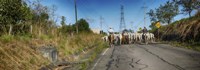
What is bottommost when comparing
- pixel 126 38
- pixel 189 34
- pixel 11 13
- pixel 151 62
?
pixel 151 62

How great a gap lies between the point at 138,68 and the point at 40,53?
5093 mm

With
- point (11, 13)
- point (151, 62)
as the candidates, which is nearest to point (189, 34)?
point (151, 62)

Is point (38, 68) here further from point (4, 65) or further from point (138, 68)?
point (138, 68)

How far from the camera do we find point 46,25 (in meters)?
28.6

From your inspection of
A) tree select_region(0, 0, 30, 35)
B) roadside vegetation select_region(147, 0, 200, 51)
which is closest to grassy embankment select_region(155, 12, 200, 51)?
roadside vegetation select_region(147, 0, 200, 51)

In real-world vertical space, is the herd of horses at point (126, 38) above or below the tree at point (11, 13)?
below

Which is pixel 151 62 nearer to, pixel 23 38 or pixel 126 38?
pixel 23 38

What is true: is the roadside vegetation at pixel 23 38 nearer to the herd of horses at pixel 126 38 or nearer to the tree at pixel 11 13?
the tree at pixel 11 13

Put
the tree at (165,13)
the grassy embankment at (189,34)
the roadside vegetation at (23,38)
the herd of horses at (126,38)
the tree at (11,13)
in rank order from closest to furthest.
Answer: the roadside vegetation at (23,38) < the tree at (11,13) < the grassy embankment at (189,34) < the herd of horses at (126,38) < the tree at (165,13)

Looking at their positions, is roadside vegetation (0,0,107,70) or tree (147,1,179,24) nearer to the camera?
roadside vegetation (0,0,107,70)

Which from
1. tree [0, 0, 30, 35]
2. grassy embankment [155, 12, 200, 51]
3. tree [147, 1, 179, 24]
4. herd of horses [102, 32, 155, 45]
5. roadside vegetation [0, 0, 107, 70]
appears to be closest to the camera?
roadside vegetation [0, 0, 107, 70]

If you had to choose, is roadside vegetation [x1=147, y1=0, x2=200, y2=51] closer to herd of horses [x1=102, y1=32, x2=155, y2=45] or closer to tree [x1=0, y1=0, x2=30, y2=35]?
herd of horses [x1=102, y1=32, x2=155, y2=45]

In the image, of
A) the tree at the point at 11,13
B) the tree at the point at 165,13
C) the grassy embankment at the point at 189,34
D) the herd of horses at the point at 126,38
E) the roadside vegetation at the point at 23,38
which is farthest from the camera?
the tree at the point at 165,13

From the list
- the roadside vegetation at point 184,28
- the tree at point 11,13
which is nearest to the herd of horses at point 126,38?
the roadside vegetation at point 184,28
